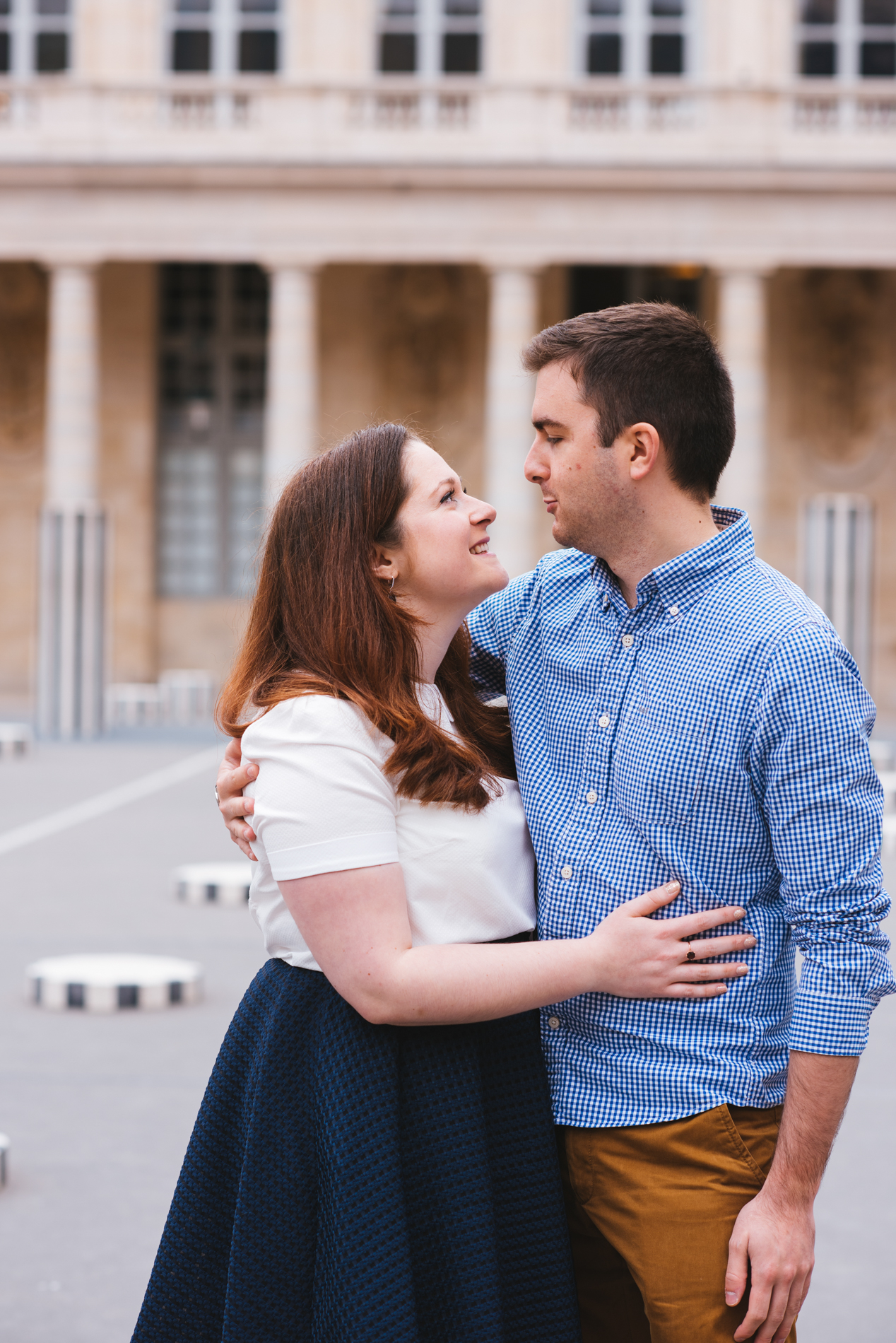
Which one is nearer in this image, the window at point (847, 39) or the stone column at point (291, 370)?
the stone column at point (291, 370)

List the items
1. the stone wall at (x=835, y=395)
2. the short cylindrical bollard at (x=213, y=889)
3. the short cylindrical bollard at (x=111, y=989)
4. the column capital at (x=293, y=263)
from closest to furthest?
the short cylindrical bollard at (x=111, y=989)
the short cylindrical bollard at (x=213, y=889)
the column capital at (x=293, y=263)
the stone wall at (x=835, y=395)

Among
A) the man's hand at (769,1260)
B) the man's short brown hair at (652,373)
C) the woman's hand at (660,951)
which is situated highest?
the man's short brown hair at (652,373)

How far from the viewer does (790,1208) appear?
219 centimetres

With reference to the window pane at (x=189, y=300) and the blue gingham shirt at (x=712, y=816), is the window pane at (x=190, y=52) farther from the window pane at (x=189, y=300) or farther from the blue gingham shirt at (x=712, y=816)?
the blue gingham shirt at (x=712, y=816)

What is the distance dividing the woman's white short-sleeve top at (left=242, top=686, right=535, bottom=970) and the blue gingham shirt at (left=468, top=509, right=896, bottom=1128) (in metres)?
0.08

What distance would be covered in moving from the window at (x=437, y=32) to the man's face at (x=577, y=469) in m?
24.3

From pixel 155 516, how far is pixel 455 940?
86.2 feet

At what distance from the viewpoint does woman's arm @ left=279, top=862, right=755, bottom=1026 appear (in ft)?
7.07

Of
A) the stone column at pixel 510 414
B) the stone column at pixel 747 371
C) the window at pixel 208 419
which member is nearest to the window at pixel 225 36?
the window at pixel 208 419

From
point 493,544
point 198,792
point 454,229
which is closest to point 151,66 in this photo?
point 454,229

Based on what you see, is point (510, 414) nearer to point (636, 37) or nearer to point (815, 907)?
point (636, 37)

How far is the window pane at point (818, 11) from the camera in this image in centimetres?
2502

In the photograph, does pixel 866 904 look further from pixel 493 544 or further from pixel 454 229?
pixel 454 229

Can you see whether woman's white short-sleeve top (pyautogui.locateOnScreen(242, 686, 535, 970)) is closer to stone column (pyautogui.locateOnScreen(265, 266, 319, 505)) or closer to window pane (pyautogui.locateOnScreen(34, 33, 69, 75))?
stone column (pyautogui.locateOnScreen(265, 266, 319, 505))
